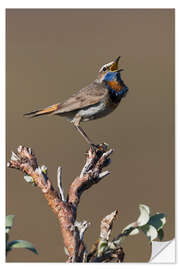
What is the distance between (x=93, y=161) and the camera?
9.33ft

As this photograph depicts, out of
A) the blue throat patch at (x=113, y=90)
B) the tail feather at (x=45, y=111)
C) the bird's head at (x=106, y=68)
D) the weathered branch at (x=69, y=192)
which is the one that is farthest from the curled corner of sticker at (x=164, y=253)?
the bird's head at (x=106, y=68)

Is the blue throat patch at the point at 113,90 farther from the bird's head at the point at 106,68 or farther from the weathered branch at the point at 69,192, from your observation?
the weathered branch at the point at 69,192

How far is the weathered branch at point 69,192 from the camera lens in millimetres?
2250

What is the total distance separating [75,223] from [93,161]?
0.63 metres

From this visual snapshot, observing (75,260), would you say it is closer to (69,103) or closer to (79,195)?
(79,195)

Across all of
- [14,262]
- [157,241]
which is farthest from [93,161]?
[14,262]

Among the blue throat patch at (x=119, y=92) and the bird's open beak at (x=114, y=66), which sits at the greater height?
the bird's open beak at (x=114, y=66)

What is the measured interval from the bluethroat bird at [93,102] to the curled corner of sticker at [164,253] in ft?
3.47

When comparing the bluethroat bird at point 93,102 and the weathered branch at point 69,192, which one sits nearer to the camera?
the weathered branch at point 69,192

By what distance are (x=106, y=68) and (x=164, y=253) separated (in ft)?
5.89

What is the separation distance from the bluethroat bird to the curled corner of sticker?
3.47ft

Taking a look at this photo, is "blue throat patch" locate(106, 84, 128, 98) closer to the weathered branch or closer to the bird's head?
the bird's head

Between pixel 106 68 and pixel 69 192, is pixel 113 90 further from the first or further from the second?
pixel 69 192

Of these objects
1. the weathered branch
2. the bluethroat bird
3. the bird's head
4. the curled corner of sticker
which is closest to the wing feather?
the bluethroat bird
